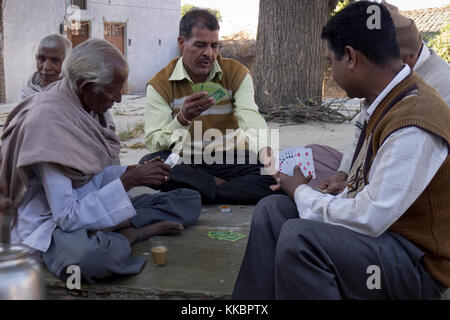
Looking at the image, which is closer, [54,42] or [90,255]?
[90,255]

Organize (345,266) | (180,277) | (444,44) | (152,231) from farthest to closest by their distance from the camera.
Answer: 1. (444,44)
2. (152,231)
3. (180,277)
4. (345,266)

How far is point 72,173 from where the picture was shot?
265 cm

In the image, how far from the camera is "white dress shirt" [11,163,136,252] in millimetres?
2561

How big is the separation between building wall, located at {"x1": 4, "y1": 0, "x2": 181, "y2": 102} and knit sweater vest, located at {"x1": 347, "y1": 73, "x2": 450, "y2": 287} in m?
11.9

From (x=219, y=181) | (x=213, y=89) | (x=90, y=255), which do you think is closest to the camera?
(x=90, y=255)

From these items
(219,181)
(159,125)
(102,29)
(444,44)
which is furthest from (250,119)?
(102,29)

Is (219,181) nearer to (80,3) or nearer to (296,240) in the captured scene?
(296,240)

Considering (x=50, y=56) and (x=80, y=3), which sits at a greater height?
(x=80, y=3)

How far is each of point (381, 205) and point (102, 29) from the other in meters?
16.6

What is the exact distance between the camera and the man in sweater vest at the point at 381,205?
179 centimetres

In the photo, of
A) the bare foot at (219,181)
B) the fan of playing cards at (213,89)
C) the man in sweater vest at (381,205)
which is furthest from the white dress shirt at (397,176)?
the bare foot at (219,181)

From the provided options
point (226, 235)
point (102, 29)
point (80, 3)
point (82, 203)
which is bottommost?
point (226, 235)

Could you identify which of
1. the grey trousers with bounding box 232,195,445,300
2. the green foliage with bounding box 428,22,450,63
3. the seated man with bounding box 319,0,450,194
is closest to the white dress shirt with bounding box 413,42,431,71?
the seated man with bounding box 319,0,450,194

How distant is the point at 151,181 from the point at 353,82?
1.29 meters
